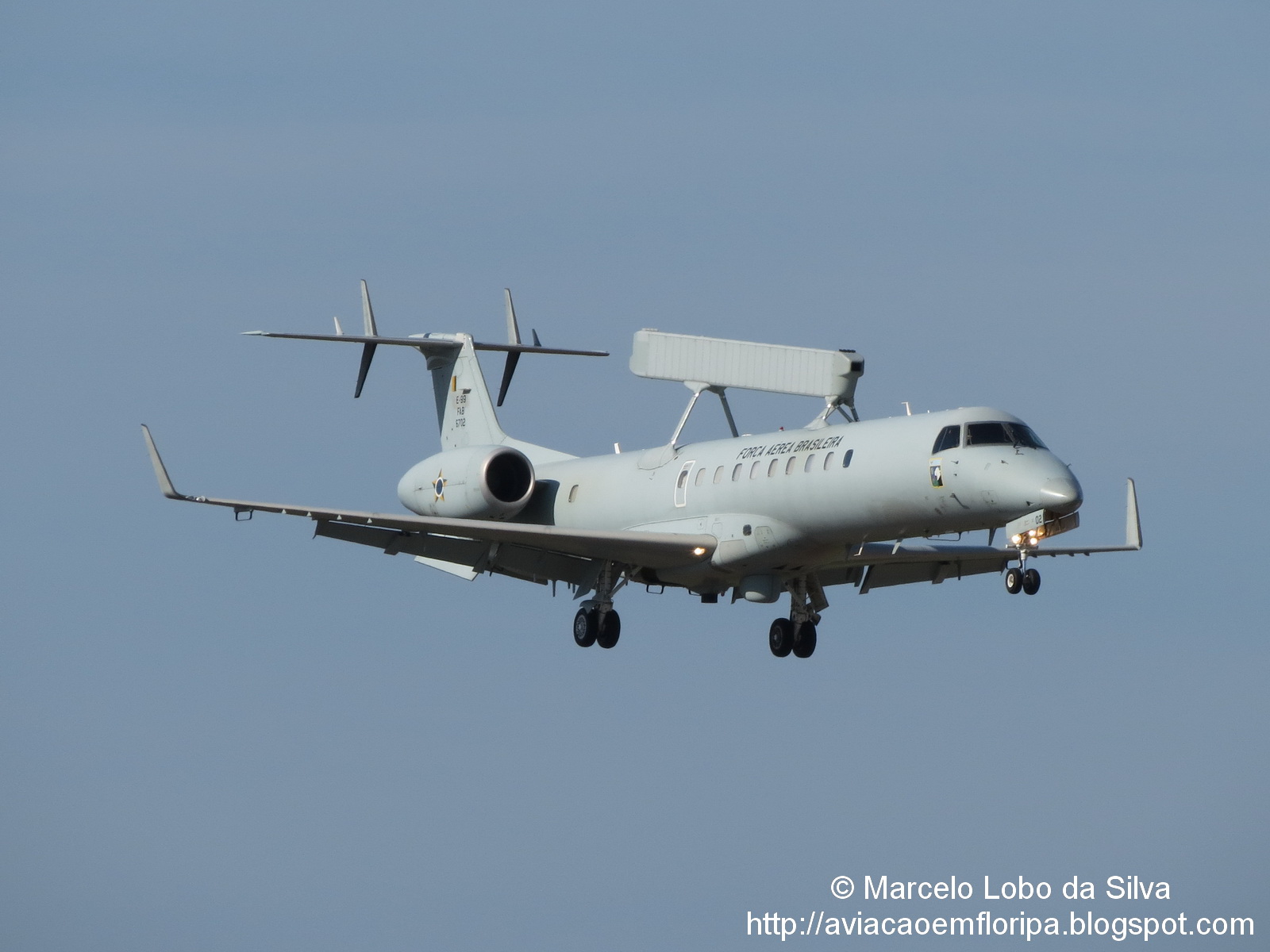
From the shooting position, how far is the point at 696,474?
120 feet

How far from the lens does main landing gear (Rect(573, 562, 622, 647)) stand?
3791 centimetres

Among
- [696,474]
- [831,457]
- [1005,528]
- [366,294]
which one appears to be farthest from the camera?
[366,294]

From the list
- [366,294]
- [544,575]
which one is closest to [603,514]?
[544,575]

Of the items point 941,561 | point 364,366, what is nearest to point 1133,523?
point 941,561

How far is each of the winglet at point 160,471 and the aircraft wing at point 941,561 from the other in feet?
36.7

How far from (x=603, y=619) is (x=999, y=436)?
8.63m

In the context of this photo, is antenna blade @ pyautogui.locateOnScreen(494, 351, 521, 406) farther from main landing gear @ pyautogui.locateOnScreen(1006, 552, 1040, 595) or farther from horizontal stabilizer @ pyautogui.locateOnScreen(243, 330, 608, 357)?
main landing gear @ pyautogui.locateOnScreen(1006, 552, 1040, 595)

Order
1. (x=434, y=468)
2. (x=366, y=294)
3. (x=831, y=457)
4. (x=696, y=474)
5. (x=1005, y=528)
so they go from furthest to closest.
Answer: (x=366, y=294) < (x=434, y=468) < (x=696, y=474) < (x=831, y=457) < (x=1005, y=528)

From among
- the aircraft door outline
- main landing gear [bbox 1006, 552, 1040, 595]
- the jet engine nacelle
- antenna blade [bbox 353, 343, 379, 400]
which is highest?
antenna blade [bbox 353, 343, 379, 400]

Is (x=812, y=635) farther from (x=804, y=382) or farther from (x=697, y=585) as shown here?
(x=804, y=382)

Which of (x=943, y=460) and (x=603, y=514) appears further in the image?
(x=603, y=514)

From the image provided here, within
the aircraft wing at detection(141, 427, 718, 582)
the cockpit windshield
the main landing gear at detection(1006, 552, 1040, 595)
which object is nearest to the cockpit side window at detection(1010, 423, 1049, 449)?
the cockpit windshield

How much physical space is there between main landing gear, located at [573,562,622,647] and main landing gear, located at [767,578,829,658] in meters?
2.78

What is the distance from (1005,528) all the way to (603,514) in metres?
8.94
